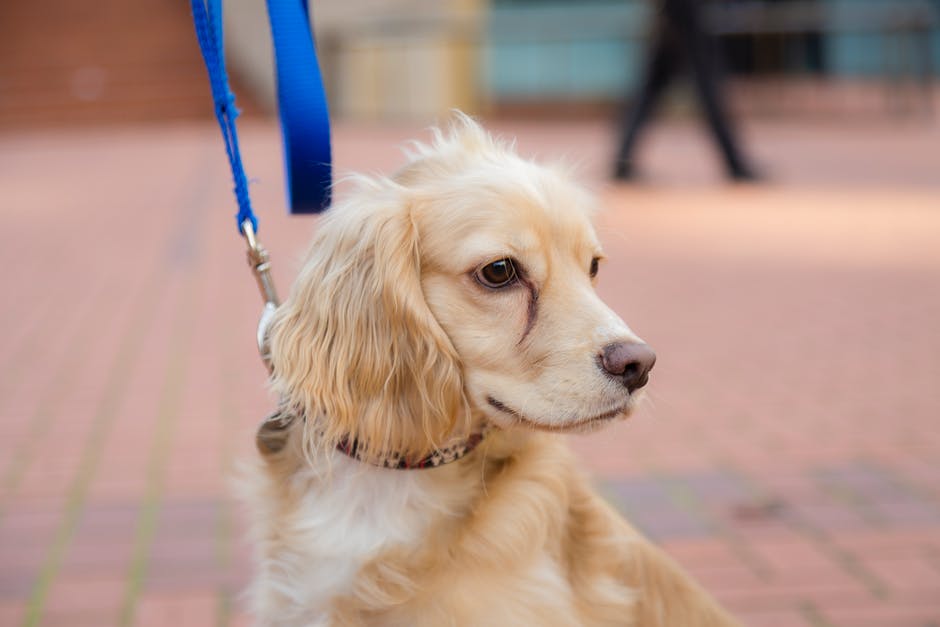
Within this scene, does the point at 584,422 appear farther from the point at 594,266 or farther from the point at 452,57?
the point at 452,57

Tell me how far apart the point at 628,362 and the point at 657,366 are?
4.04 m

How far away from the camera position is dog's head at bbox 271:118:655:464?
232 centimetres

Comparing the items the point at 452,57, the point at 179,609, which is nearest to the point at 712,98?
the point at 179,609

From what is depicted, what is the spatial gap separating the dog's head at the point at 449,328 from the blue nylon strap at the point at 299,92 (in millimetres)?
217

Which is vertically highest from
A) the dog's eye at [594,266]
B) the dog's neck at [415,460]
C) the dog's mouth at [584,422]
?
the dog's eye at [594,266]

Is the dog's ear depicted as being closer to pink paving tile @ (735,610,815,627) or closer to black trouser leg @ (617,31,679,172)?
pink paving tile @ (735,610,815,627)

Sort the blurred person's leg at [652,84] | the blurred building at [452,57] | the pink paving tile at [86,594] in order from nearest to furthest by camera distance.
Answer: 1. the pink paving tile at [86,594]
2. the blurred person's leg at [652,84]
3. the blurred building at [452,57]

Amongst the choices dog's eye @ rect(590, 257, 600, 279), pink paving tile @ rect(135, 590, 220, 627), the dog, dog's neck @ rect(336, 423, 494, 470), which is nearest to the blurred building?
pink paving tile @ rect(135, 590, 220, 627)

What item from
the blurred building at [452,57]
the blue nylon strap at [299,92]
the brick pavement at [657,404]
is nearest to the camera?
the blue nylon strap at [299,92]

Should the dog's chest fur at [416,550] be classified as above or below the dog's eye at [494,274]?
below

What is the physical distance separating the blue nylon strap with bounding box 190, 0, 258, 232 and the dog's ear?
0.38m

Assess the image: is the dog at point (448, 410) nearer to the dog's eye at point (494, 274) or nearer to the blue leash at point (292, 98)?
the dog's eye at point (494, 274)

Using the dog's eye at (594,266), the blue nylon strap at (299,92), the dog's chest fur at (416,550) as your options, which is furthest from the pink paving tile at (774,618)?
the blue nylon strap at (299,92)

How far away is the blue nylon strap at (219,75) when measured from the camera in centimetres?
262
